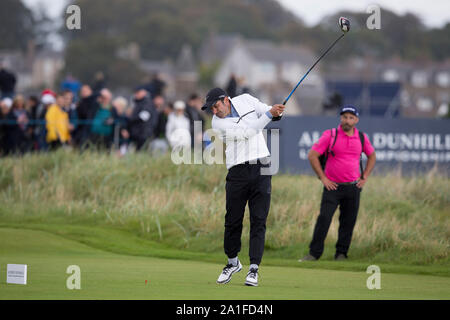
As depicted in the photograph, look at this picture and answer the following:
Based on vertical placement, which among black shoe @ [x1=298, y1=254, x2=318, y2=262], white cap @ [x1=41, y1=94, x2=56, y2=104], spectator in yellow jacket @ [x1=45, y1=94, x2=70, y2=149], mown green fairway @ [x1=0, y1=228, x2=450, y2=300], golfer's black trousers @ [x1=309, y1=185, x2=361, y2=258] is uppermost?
white cap @ [x1=41, y1=94, x2=56, y2=104]

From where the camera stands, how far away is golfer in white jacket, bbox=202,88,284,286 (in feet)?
35.7

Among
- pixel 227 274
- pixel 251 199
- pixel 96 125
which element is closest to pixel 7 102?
pixel 96 125

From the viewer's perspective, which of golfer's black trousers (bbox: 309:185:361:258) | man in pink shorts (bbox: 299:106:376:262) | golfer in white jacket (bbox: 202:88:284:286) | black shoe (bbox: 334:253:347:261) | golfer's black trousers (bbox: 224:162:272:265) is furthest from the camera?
black shoe (bbox: 334:253:347:261)

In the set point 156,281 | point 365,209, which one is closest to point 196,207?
point 365,209

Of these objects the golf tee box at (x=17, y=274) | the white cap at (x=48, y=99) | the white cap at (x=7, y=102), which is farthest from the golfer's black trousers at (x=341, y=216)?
the white cap at (x=7, y=102)

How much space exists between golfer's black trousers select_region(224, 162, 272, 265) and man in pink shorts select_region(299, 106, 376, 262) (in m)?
3.43

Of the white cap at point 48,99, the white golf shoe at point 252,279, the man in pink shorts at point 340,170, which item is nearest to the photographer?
the white golf shoe at point 252,279

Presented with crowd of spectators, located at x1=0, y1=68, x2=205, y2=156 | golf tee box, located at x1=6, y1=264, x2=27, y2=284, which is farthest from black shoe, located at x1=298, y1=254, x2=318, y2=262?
crowd of spectators, located at x1=0, y1=68, x2=205, y2=156

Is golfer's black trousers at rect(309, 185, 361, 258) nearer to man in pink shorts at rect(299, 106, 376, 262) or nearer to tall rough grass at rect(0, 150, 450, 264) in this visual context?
man in pink shorts at rect(299, 106, 376, 262)

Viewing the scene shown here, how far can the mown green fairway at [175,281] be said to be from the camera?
9.52m

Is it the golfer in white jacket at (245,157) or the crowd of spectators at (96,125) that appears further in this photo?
the crowd of spectators at (96,125)

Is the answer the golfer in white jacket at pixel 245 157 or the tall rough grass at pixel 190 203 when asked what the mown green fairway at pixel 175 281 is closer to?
the golfer in white jacket at pixel 245 157
